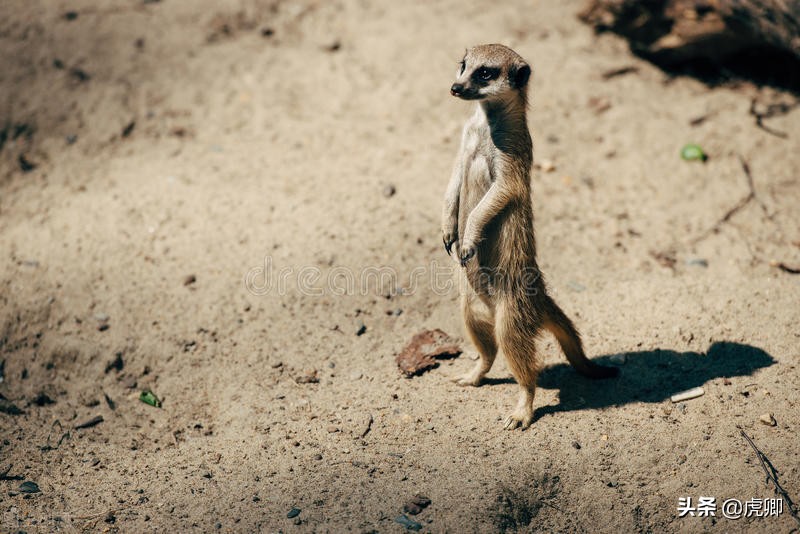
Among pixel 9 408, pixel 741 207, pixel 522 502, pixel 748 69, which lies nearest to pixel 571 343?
pixel 522 502

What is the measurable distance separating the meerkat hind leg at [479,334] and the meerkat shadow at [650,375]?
1.05ft

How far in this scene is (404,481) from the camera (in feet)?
9.17

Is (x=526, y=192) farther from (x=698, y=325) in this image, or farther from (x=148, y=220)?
(x=148, y=220)

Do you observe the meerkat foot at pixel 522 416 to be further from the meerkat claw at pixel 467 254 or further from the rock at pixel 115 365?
the rock at pixel 115 365

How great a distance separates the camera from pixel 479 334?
321 cm

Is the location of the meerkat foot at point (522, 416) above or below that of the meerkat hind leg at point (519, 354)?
below

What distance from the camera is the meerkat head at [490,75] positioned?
2.75 metres

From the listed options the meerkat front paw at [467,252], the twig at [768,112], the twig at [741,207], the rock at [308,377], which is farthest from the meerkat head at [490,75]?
Answer: the twig at [768,112]

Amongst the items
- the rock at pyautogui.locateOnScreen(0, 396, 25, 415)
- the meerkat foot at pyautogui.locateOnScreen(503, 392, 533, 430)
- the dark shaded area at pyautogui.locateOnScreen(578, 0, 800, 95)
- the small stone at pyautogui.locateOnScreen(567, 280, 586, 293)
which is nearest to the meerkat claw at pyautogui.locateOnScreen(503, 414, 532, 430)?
the meerkat foot at pyautogui.locateOnScreen(503, 392, 533, 430)

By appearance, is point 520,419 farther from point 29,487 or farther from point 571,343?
point 29,487

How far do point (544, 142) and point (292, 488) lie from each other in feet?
9.84

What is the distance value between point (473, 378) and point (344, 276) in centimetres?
96

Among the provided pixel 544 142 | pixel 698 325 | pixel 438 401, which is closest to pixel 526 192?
pixel 438 401
